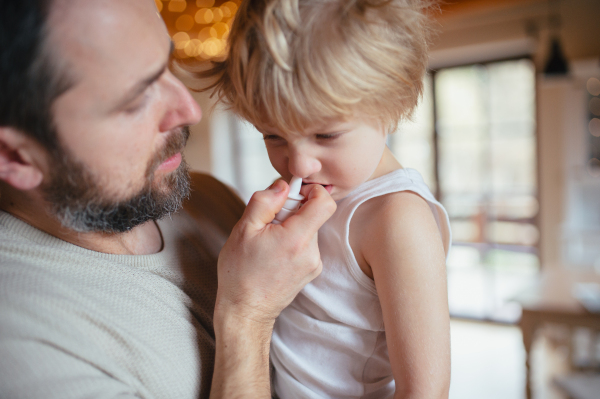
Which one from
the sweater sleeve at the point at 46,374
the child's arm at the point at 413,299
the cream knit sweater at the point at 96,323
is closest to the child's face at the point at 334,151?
the child's arm at the point at 413,299

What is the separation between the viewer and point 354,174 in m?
0.83

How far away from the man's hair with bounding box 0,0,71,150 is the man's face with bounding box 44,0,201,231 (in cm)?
2

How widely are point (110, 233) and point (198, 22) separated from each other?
8.18 feet

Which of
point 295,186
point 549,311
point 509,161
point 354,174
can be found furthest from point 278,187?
point 509,161

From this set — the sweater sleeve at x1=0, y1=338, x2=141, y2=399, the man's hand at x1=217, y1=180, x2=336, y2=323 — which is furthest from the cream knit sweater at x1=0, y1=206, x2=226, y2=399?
the man's hand at x1=217, y1=180, x2=336, y2=323

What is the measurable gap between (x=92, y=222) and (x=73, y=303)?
0.17m

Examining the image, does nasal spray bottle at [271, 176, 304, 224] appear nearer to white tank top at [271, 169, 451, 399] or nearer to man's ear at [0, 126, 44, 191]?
white tank top at [271, 169, 451, 399]

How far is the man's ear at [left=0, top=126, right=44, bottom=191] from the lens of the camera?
746mm

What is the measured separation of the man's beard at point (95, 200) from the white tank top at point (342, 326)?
0.36 meters

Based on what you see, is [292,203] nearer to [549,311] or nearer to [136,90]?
[136,90]

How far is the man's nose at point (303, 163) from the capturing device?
80 centimetres

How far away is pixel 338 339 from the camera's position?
2.83 feet

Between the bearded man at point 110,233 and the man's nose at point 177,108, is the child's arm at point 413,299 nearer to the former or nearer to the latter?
the bearded man at point 110,233

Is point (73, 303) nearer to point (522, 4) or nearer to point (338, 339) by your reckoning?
point (338, 339)
